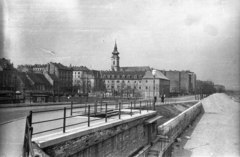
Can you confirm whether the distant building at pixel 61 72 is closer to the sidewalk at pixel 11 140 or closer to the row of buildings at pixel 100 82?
the row of buildings at pixel 100 82

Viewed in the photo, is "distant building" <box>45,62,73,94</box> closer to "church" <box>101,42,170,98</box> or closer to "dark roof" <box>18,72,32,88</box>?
"church" <box>101,42,170,98</box>

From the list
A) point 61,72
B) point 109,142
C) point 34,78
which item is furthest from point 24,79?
point 109,142

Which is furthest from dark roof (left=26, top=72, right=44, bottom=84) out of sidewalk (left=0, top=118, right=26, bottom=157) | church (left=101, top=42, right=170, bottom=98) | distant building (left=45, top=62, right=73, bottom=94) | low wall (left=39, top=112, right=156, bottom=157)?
sidewalk (left=0, top=118, right=26, bottom=157)

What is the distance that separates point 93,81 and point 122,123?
7099 centimetres

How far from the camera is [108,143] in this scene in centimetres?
A: 785

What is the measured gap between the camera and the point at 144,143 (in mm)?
12484

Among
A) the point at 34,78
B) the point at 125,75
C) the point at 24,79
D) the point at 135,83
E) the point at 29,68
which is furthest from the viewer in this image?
the point at 125,75

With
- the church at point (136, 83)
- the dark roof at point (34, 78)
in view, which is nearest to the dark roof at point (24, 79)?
the dark roof at point (34, 78)

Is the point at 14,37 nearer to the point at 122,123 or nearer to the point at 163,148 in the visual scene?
the point at 122,123

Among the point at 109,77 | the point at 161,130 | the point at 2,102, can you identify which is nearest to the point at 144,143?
the point at 161,130

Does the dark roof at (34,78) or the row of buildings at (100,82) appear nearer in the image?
the dark roof at (34,78)

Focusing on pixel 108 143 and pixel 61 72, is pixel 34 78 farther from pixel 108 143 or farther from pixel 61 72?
pixel 108 143

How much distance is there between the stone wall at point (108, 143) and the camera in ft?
17.7

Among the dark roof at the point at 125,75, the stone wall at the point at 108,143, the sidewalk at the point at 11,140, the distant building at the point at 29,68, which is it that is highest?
the distant building at the point at 29,68
